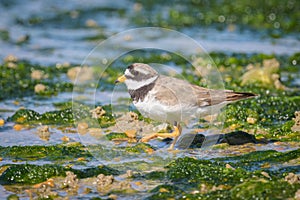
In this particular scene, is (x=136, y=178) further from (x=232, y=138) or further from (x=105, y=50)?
(x=105, y=50)

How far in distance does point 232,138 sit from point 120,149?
160cm

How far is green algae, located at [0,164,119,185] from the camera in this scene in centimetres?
710

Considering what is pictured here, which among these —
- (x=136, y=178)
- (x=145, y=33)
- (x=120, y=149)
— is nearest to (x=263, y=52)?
(x=145, y=33)

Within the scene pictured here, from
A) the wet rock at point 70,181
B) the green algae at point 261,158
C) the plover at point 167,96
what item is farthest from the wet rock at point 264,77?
the wet rock at point 70,181

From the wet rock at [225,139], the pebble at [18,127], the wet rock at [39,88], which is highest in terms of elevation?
the wet rock at [39,88]

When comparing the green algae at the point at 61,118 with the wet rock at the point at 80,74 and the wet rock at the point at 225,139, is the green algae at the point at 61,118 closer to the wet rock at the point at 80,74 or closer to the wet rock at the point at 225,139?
the wet rock at the point at 225,139

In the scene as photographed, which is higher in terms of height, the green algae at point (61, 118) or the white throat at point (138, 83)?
the white throat at point (138, 83)

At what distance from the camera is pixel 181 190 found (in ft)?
22.2

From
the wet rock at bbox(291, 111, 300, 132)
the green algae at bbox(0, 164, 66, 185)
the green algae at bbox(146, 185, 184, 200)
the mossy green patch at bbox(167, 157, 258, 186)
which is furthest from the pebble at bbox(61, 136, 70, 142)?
the wet rock at bbox(291, 111, 300, 132)

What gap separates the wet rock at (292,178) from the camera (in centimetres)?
653

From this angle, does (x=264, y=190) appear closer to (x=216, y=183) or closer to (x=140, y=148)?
(x=216, y=183)

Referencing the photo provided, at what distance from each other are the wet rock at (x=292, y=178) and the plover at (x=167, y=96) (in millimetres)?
1680

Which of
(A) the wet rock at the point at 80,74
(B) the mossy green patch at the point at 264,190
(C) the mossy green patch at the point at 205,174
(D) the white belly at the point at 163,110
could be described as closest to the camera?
(B) the mossy green patch at the point at 264,190

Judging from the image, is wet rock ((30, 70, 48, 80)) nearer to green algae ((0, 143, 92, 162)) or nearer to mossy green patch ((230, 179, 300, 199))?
green algae ((0, 143, 92, 162))
